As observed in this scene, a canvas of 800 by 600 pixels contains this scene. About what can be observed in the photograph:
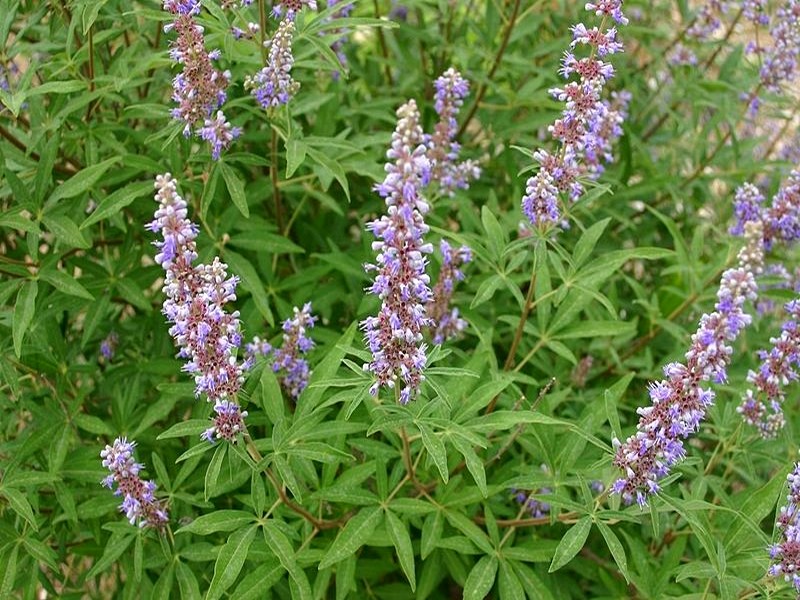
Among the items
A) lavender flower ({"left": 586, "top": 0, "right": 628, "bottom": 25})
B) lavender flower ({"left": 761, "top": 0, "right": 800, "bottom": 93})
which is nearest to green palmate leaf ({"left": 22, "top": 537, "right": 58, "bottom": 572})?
lavender flower ({"left": 586, "top": 0, "right": 628, "bottom": 25})

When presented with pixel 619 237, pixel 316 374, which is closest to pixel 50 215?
pixel 316 374

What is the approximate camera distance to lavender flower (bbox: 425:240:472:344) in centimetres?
483

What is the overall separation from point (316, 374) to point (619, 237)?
3675mm

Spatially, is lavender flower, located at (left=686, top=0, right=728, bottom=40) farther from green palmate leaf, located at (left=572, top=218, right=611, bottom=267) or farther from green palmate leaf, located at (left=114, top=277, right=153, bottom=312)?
green palmate leaf, located at (left=114, top=277, right=153, bottom=312)

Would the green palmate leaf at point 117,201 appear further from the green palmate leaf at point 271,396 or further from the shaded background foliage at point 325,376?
the green palmate leaf at point 271,396

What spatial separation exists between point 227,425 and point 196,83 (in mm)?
1622

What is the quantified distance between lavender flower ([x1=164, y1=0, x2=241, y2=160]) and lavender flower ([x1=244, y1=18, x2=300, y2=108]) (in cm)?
18

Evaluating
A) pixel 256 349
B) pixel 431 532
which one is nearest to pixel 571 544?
pixel 431 532

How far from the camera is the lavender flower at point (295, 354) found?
4438 millimetres

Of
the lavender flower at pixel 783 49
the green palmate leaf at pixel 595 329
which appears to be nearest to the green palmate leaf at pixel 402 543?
the green palmate leaf at pixel 595 329

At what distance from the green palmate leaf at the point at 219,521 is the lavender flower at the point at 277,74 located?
1959 millimetres

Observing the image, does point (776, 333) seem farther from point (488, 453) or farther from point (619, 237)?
point (488, 453)

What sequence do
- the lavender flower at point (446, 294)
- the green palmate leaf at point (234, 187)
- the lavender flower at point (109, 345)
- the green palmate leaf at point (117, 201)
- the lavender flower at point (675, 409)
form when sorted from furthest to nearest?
the lavender flower at point (109, 345)
the lavender flower at point (446, 294)
the green palmate leaf at point (234, 187)
the green palmate leaf at point (117, 201)
the lavender flower at point (675, 409)

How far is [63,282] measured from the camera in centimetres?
466
